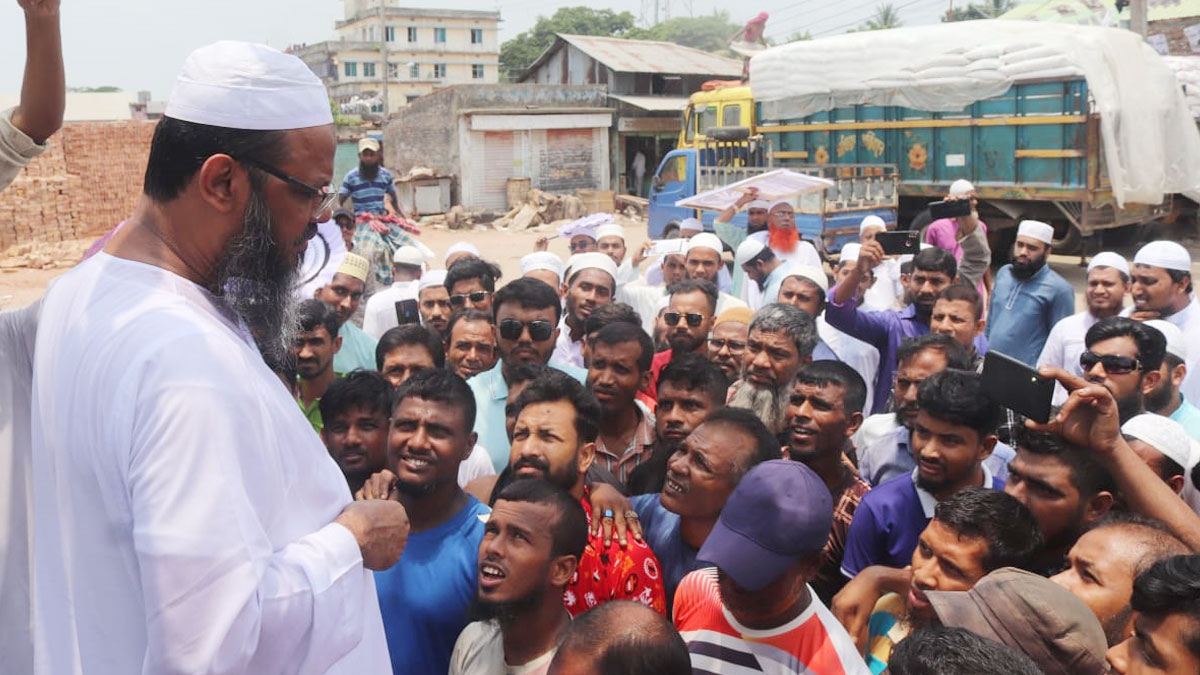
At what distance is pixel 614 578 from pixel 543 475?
1.48ft

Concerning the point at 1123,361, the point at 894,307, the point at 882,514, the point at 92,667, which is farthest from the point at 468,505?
the point at 894,307

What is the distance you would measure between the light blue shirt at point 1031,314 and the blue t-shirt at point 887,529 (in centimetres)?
323

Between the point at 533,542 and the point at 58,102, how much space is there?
57.7 inches

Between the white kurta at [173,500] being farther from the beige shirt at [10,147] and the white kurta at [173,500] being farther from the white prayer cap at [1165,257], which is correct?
the white prayer cap at [1165,257]

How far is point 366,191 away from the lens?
936cm

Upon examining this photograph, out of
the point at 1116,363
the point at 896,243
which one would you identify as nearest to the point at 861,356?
the point at 896,243

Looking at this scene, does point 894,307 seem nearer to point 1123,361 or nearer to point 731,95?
point 1123,361

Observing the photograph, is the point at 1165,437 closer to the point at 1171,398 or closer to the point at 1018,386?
the point at 1018,386

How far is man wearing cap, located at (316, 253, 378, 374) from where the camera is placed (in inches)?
190

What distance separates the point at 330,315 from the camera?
430 centimetres

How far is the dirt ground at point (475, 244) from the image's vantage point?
16031 millimetres

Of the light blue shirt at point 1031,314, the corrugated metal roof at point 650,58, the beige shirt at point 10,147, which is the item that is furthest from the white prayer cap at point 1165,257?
the corrugated metal roof at point 650,58

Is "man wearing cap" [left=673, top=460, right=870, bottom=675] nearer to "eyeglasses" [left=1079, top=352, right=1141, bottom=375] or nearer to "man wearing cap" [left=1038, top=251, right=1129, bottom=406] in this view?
"eyeglasses" [left=1079, top=352, right=1141, bottom=375]

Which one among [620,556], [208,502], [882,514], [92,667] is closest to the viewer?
[208,502]
